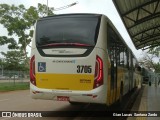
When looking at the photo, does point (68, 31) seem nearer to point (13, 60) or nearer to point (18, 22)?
point (18, 22)

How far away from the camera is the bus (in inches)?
400

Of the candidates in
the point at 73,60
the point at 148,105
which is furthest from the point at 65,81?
the point at 148,105

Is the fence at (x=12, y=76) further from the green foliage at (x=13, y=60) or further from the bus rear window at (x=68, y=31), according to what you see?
the green foliage at (x=13, y=60)

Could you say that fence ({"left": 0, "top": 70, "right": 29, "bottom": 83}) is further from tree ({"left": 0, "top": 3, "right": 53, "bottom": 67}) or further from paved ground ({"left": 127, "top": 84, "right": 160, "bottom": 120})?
paved ground ({"left": 127, "top": 84, "right": 160, "bottom": 120})

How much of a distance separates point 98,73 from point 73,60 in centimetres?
85

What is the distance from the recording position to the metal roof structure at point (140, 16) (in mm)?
17062

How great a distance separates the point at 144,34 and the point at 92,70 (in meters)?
16.9

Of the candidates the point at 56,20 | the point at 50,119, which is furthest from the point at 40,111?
the point at 56,20

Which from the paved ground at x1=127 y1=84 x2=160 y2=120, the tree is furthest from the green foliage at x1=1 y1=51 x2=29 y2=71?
the paved ground at x1=127 y1=84 x2=160 y2=120

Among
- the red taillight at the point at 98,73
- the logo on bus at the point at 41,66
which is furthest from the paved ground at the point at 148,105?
the logo on bus at the point at 41,66

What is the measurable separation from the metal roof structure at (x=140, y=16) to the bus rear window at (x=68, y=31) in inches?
209

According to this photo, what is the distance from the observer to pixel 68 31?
10.8 m

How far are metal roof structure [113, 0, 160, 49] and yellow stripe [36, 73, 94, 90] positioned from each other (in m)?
6.61

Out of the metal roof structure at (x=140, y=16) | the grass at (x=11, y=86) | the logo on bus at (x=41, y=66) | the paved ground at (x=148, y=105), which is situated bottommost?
the grass at (x=11, y=86)
